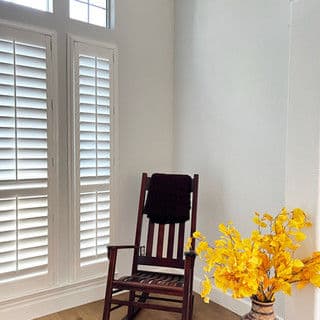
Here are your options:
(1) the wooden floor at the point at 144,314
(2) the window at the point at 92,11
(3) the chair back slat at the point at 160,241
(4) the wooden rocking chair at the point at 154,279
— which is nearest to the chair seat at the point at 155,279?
(4) the wooden rocking chair at the point at 154,279

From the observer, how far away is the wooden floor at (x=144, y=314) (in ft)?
7.89

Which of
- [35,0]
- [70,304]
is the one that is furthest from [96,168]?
[35,0]

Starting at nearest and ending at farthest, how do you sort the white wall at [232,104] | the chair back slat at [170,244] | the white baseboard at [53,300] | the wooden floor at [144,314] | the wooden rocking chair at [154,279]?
the wooden rocking chair at [154,279]
the white wall at [232,104]
the white baseboard at [53,300]
the wooden floor at [144,314]
the chair back slat at [170,244]

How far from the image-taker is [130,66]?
9.07 feet

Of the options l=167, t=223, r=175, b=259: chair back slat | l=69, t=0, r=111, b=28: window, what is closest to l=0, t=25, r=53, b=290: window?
l=69, t=0, r=111, b=28: window

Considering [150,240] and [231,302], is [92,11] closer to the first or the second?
[150,240]

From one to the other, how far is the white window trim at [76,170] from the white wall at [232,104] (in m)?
0.63

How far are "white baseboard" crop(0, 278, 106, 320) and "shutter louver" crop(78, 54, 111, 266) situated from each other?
0.21m

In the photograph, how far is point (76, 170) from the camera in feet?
8.18

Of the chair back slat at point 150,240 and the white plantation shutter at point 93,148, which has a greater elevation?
the white plantation shutter at point 93,148

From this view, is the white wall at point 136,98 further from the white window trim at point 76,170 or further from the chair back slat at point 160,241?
the chair back slat at point 160,241

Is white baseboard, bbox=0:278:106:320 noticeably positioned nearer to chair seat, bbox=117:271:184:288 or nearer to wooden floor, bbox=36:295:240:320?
wooden floor, bbox=36:295:240:320

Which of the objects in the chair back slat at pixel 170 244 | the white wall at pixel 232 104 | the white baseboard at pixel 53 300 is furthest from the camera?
the chair back slat at pixel 170 244

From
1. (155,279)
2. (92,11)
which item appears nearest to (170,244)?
(155,279)
